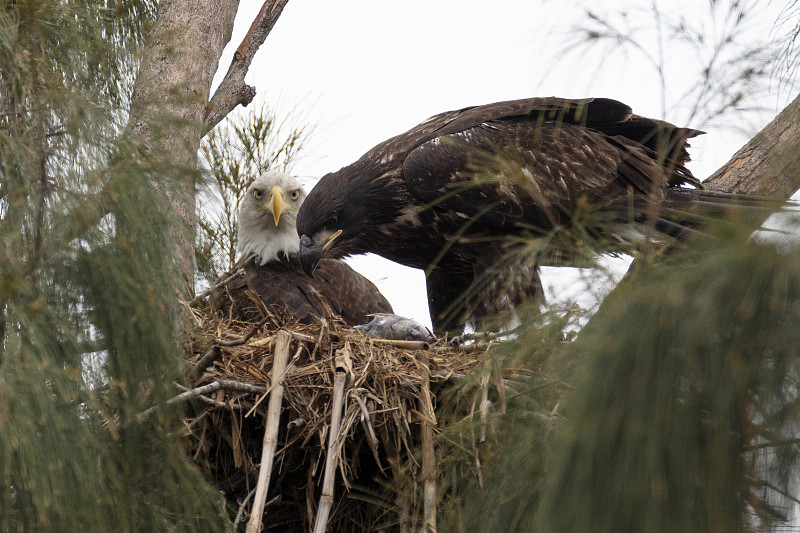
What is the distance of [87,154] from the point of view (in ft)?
8.12

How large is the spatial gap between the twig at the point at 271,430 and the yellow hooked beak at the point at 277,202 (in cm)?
160

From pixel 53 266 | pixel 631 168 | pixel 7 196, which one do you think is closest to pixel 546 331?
pixel 53 266

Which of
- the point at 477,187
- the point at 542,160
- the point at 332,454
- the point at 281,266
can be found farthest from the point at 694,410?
the point at 281,266

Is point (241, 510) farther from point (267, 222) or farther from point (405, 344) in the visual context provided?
point (267, 222)

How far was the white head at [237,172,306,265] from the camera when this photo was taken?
200 inches

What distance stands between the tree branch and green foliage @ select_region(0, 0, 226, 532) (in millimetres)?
2426

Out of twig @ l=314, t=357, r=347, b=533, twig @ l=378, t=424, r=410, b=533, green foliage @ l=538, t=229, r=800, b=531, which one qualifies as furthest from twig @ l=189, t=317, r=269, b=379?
green foliage @ l=538, t=229, r=800, b=531

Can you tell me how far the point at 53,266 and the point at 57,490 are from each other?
23.1 inches

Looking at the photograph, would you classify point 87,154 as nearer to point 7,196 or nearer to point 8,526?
point 7,196

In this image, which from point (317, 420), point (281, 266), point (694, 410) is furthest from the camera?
point (281, 266)

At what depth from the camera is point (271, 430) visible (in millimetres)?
3070

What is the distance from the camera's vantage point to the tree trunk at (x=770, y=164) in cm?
210

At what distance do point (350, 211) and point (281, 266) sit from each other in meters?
0.52

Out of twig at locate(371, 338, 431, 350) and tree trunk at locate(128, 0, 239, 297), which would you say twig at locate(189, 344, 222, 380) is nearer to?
tree trunk at locate(128, 0, 239, 297)
